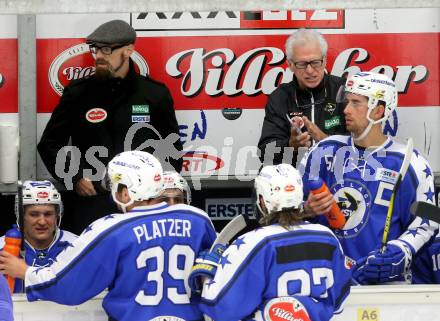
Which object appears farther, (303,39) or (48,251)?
(48,251)

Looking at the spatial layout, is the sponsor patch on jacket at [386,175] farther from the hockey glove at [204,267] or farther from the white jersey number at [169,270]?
the white jersey number at [169,270]

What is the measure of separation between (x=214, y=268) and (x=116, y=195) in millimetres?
553

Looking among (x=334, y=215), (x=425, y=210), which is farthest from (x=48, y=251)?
(x=425, y=210)

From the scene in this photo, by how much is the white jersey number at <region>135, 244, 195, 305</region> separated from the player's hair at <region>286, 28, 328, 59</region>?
5.33ft

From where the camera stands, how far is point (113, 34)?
6441mm

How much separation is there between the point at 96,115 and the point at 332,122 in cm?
125

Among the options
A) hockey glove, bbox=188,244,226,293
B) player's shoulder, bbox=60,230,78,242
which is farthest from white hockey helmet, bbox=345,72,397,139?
player's shoulder, bbox=60,230,78,242

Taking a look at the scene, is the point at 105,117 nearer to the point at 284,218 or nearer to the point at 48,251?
the point at 48,251

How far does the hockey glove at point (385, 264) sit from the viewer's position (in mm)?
5699

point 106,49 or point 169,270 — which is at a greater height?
point 106,49

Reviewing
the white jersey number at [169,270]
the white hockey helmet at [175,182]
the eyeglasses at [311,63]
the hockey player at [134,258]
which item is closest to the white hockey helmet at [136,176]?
the hockey player at [134,258]

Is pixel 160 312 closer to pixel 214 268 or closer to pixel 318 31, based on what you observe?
pixel 214 268

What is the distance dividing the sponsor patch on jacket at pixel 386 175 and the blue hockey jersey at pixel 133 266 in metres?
1.08

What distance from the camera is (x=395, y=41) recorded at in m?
6.96
